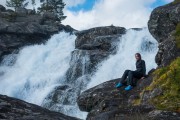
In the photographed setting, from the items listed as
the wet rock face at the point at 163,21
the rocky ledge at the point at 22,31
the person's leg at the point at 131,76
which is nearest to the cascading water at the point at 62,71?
the rocky ledge at the point at 22,31

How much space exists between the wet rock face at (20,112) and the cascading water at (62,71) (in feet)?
43.9

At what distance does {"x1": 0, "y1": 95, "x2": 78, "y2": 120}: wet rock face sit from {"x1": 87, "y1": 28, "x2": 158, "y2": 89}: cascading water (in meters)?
18.7

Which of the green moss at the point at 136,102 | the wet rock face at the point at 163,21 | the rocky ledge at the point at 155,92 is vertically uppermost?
the wet rock face at the point at 163,21

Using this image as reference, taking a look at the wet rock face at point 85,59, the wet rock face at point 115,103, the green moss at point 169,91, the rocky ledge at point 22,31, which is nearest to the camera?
the wet rock face at point 115,103

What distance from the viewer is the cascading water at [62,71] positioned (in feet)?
106

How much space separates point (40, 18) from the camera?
60.7 m

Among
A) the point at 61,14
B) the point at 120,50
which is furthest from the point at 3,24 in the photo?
the point at 61,14

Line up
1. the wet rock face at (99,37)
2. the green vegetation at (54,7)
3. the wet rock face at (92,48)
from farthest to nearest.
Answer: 1. the green vegetation at (54,7)
2. the wet rock face at (99,37)
3. the wet rock face at (92,48)

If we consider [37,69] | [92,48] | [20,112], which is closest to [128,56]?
[92,48]

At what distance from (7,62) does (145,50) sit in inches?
851

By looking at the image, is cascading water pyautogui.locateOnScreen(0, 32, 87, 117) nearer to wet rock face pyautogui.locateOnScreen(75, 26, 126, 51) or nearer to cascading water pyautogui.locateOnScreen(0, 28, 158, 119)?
cascading water pyautogui.locateOnScreen(0, 28, 158, 119)

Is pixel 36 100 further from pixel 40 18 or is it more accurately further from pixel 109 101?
pixel 40 18

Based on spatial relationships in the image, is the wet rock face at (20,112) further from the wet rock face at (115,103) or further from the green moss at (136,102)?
the green moss at (136,102)

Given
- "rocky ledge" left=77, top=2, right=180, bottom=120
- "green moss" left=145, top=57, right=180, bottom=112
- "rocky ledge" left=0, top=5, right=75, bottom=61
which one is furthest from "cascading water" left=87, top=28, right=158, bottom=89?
"green moss" left=145, top=57, right=180, bottom=112
